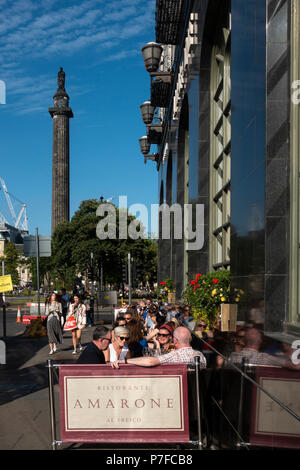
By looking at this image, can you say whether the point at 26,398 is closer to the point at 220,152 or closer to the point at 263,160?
the point at 263,160

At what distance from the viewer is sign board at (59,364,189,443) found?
18.4 ft

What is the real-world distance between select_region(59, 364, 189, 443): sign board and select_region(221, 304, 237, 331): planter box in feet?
13.2

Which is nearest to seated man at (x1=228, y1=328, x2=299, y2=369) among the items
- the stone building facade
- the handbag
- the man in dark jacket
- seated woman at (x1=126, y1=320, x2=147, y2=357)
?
the stone building facade

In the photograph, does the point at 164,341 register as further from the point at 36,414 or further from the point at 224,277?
the point at 224,277

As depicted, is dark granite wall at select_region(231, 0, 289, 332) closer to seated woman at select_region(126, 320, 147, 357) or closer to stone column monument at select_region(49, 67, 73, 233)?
seated woman at select_region(126, 320, 147, 357)

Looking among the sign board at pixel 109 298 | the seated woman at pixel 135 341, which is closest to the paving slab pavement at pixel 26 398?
the seated woman at pixel 135 341

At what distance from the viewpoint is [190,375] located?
580cm

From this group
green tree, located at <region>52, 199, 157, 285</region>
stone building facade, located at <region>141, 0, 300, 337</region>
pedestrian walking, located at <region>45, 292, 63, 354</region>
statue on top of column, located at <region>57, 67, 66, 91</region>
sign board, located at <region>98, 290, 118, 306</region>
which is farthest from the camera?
statue on top of column, located at <region>57, 67, 66, 91</region>

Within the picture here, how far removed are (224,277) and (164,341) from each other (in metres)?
3.54

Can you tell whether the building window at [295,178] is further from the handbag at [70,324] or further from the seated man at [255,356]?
the handbag at [70,324]

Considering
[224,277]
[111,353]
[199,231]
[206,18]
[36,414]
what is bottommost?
[36,414]
